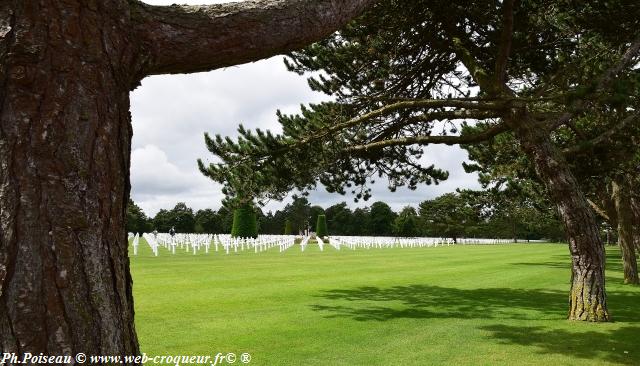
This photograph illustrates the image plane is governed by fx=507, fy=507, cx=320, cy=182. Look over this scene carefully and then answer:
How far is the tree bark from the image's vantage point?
210cm

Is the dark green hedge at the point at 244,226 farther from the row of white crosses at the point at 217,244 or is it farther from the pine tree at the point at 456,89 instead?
the pine tree at the point at 456,89

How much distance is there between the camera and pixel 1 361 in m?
2.04

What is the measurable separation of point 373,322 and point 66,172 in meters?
7.50

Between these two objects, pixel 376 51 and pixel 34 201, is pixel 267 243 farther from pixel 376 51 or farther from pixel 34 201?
pixel 34 201

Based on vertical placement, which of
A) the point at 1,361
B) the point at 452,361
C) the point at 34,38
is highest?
the point at 34,38

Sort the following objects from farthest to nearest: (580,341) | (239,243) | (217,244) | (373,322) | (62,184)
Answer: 1. (217,244)
2. (239,243)
3. (373,322)
4. (580,341)
5. (62,184)

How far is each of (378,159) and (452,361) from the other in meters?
6.96

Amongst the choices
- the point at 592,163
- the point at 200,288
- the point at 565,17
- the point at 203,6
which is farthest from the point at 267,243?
the point at 203,6

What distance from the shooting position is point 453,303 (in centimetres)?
1170

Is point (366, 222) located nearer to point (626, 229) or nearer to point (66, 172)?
point (626, 229)

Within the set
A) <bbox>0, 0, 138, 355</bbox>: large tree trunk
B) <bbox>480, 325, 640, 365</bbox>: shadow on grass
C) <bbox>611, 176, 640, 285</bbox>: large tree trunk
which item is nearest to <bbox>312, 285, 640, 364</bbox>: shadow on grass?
<bbox>480, 325, 640, 365</bbox>: shadow on grass

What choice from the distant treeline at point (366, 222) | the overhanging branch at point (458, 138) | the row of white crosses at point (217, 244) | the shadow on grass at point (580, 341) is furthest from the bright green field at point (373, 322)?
the distant treeline at point (366, 222)

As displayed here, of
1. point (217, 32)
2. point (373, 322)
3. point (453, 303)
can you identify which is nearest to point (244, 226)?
point (453, 303)

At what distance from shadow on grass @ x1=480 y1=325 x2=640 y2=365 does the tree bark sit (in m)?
6.60
